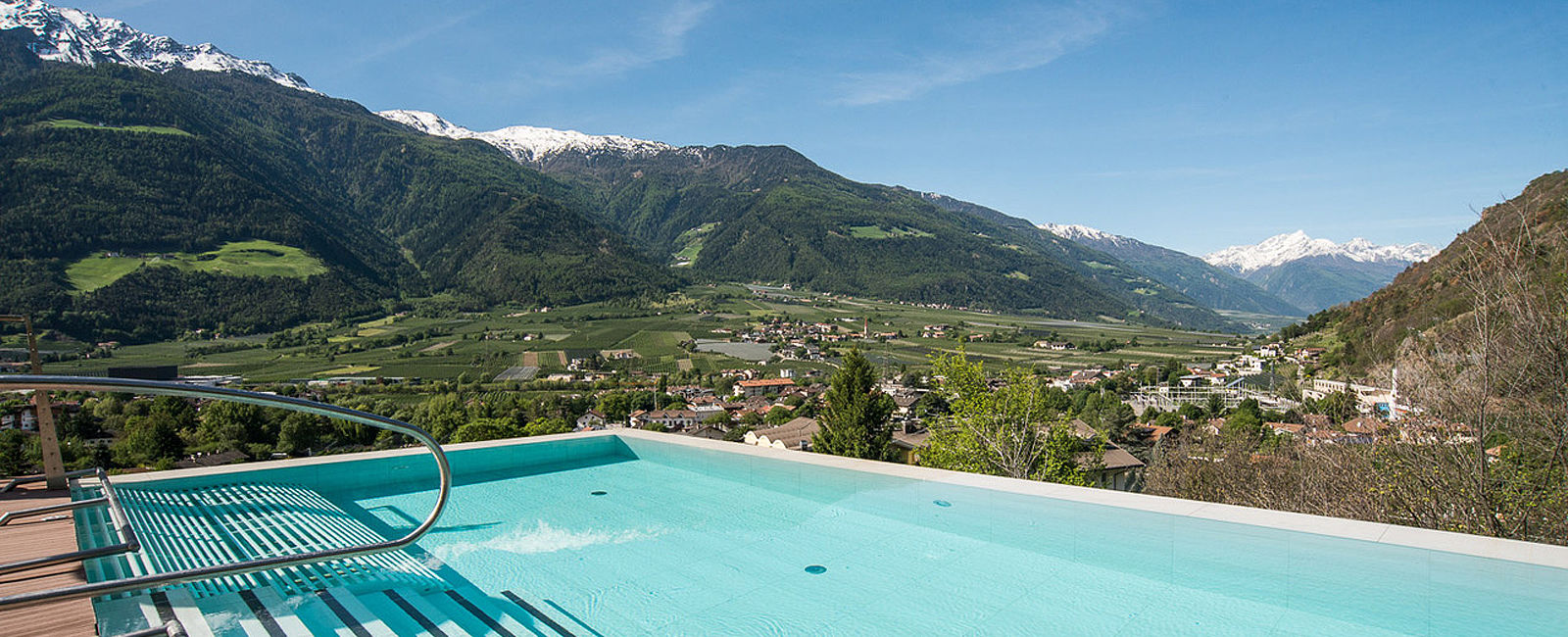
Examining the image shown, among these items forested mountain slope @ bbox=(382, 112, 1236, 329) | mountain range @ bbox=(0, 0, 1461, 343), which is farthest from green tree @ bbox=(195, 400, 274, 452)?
forested mountain slope @ bbox=(382, 112, 1236, 329)

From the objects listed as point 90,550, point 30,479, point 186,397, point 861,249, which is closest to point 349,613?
point 90,550

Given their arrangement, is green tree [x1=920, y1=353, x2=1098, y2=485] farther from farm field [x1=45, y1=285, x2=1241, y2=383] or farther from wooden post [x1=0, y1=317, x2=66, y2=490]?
farm field [x1=45, y1=285, x2=1241, y2=383]

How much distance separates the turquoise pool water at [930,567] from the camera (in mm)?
3641

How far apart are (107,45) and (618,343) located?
144 m

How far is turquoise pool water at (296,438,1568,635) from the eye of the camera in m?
3.64

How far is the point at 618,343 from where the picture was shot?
221 feet

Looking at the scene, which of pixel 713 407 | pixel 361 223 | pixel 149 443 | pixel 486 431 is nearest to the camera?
pixel 486 431

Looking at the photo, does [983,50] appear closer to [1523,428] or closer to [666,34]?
[666,34]

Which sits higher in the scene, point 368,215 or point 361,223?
point 368,215

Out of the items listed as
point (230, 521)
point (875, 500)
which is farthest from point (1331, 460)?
point (230, 521)

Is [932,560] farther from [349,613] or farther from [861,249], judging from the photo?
[861,249]

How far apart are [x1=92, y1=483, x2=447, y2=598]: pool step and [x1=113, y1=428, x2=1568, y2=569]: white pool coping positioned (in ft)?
1.77

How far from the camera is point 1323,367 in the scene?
35969 millimetres

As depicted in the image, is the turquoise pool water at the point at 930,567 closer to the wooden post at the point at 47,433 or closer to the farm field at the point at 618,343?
the wooden post at the point at 47,433
